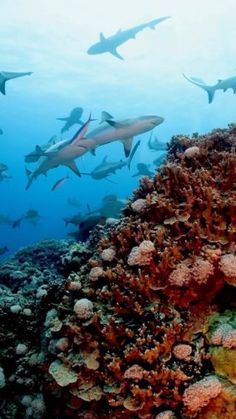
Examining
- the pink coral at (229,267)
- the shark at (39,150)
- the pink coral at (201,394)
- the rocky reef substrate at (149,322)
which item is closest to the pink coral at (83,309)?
the rocky reef substrate at (149,322)

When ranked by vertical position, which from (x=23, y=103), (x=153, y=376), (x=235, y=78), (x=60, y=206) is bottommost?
(x=153, y=376)

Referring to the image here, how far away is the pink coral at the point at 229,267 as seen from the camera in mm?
2975

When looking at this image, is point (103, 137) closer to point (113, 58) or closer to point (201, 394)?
point (201, 394)

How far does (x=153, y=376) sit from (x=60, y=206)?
13883 centimetres

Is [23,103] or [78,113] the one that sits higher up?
[23,103]

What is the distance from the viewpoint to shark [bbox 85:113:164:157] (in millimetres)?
6441

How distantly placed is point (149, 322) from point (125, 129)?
4.32m

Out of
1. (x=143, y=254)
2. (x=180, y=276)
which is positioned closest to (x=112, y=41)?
(x=143, y=254)

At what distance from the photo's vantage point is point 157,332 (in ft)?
9.69

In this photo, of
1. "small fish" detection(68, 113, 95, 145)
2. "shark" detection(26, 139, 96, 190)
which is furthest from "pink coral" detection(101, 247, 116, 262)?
"shark" detection(26, 139, 96, 190)

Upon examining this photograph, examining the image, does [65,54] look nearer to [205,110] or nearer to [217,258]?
[217,258]

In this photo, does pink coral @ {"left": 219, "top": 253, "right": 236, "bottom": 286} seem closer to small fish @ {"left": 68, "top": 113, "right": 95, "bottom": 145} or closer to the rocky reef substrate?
the rocky reef substrate

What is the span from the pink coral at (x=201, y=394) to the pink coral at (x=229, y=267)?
2.55 feet

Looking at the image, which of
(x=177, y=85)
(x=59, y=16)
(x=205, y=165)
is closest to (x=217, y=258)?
(x=205, y=165)
